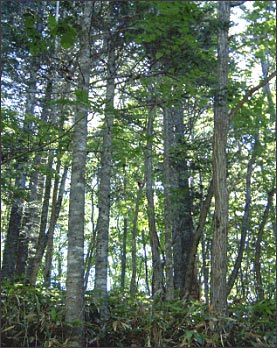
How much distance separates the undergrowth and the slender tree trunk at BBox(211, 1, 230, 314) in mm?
355

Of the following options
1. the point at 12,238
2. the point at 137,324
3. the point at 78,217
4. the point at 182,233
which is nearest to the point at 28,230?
the point at 12,238

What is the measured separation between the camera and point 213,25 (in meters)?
6.64

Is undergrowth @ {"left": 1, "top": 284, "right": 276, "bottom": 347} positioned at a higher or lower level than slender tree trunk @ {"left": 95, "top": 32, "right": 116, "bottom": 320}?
lower

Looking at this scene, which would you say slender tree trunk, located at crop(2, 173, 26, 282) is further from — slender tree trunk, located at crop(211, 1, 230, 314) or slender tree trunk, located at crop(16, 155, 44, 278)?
slender tree trunk, located at crop(211, 1, 230, 314)

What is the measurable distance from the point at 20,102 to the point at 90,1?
605 cm

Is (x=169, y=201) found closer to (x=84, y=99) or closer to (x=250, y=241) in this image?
(x=84, y=99)

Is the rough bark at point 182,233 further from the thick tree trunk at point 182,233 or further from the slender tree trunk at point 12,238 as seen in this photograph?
the slender tree trunk at point 12,238

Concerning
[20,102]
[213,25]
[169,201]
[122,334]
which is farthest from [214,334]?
[20,102]

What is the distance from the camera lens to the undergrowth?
4.78 meters

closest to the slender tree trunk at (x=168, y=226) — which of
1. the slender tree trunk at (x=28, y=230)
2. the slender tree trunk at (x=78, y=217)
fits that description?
the slender tree trunk at (x=78, y=217)

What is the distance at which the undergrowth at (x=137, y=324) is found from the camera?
4777mm

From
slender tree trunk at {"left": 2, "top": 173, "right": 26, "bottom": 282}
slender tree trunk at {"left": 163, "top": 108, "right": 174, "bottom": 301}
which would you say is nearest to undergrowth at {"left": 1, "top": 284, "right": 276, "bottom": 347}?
slender tree trunk at {"left": 163, "top": 108, "right": 174, "bottom": 301}

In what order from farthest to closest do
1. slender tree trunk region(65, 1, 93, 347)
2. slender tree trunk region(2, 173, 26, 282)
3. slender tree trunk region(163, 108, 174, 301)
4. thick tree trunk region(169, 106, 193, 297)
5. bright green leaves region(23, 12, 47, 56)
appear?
slender tree trunk region(2, 173, 26, 282), thick tree trunk region(169, 106, 193, 297), slender tree trunk region(163, 108, 174, 301), slender tree trunk region(65, 1, 93, 347), bright green leaves region(23, 12, 47, 56)

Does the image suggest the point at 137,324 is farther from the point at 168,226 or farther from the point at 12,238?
the point at 12,238
